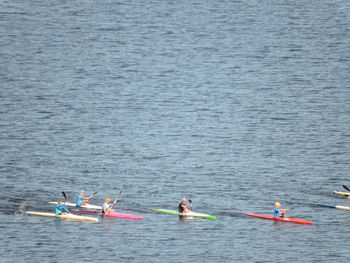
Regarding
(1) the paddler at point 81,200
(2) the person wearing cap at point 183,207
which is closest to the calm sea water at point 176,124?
(2) the person wearing cap at point 183,207

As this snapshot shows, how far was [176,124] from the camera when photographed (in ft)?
365

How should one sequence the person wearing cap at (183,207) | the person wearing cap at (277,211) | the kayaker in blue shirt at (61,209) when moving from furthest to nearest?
the person wearing cap at (183,207)
the person wearing cap at (277,211)
the kayaker in blue shirt at (61,209)

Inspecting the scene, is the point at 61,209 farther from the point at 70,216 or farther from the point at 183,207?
the point at 183,207

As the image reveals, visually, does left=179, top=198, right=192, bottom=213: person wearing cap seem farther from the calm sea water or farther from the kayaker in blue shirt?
the kayaker in blue shirt

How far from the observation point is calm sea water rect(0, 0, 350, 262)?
2584 inches

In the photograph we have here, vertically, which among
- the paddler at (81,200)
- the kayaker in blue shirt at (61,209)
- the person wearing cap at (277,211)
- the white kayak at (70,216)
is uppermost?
the paddler at (81,200)

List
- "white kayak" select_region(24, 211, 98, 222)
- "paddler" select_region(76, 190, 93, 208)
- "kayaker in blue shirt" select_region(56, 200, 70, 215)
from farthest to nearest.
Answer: "paddler" select_region(76, 190, 93, 208)
"kayaker in blue shirt" select_region(56, 200, 70, 215)
"white kayak" select_region(24, 211, 98, 222)

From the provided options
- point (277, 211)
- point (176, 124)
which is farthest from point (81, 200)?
point (176, 124)

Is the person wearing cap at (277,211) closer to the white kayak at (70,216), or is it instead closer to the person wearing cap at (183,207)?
the person wearing cap at (183,207)

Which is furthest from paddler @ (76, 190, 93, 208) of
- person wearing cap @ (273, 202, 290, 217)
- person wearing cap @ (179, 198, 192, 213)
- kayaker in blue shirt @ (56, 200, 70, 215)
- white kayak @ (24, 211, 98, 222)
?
person wearing cap @ (273, 202, 290, 217)

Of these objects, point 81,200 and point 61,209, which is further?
point 81,200

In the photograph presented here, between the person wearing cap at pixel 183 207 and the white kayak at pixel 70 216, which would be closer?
the white kayak at pixel 70 216

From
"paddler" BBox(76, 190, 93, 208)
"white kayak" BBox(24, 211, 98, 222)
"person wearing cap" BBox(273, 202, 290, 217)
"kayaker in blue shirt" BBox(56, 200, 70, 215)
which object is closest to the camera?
"white kayak" BBox(24, 211, 98, 222)

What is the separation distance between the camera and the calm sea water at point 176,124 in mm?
65625
